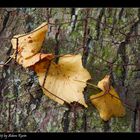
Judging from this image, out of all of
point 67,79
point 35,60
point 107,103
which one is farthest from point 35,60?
point 107,103

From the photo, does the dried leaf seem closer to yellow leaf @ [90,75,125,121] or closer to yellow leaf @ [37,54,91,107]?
yellow leaf @ [37,54,91,107]

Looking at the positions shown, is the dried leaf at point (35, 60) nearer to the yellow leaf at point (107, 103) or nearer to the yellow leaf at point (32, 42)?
the yellow leaf at point (32, 42)

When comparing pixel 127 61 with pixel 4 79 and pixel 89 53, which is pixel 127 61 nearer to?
pixel 89 53

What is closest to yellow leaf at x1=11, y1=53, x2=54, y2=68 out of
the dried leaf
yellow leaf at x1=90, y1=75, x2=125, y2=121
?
the dried leaf

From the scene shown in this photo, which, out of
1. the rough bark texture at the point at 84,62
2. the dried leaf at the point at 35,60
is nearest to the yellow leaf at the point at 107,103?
the rough bark texture at the point at 84,62

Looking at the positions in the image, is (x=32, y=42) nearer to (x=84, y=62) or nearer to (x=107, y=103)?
(x=84, y=62)

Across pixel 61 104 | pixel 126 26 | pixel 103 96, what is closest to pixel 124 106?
pixel 103 96
